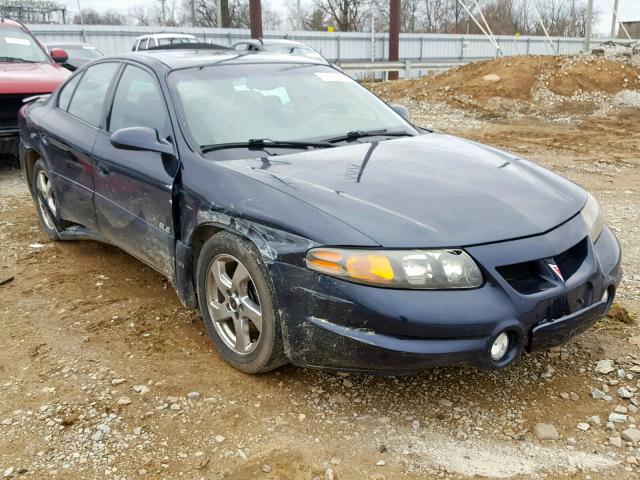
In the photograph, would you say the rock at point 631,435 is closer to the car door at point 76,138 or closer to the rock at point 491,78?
the car door at point 76,138

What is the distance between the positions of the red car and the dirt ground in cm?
→ 389

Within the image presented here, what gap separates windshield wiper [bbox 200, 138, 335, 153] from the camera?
3.35 metres

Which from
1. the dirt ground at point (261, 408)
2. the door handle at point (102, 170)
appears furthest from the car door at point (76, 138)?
the dirt ground at point (261, 408)

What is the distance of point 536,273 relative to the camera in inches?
104

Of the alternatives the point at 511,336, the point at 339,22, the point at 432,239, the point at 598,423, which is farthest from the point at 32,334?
the point at 339,22

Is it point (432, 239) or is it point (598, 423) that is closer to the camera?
point (432, 239)

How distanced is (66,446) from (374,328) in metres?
1.39

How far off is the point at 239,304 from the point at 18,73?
20.3 feet

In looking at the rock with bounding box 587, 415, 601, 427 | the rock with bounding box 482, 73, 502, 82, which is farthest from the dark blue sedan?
the rock with bounding box 482, 73, 502, 82

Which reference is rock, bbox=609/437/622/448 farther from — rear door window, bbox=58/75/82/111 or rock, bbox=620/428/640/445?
rear door window, bbox=58/75/82/111

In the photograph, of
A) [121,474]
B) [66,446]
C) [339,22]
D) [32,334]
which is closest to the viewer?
[121,474]

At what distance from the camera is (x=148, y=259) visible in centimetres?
376

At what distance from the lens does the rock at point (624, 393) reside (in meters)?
2.89

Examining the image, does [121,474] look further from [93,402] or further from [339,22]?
[339,22]
